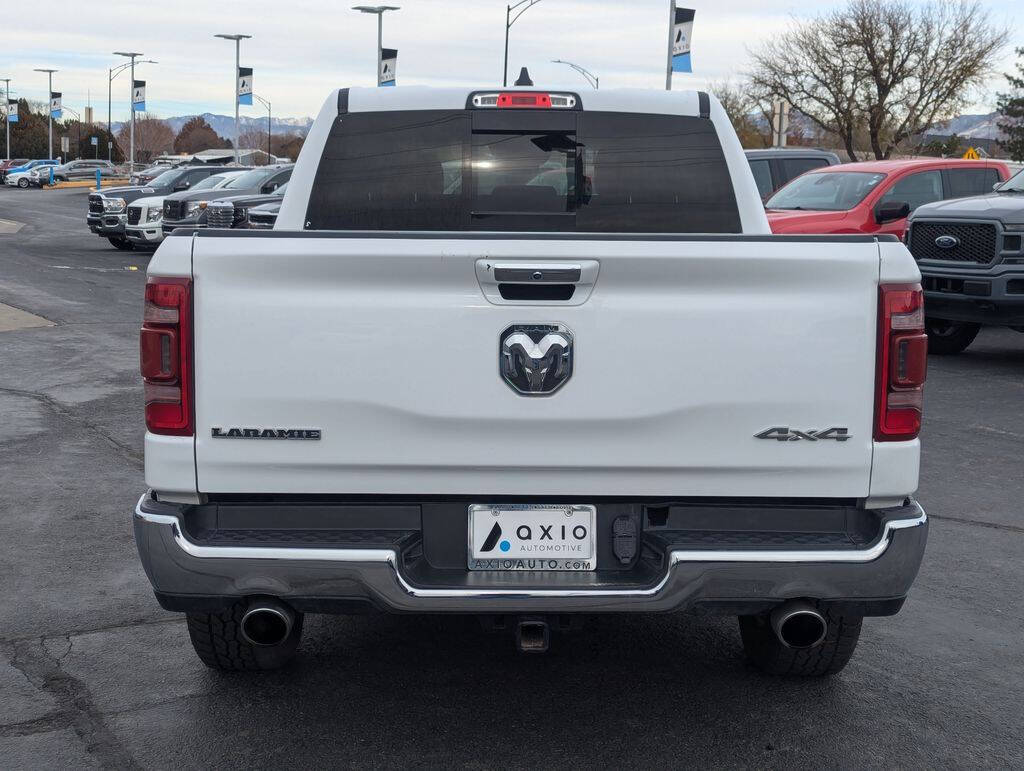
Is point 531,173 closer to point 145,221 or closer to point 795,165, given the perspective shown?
point 795,165

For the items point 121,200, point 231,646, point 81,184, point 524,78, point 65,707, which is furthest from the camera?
point 81,184

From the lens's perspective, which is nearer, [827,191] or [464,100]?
[464,100]

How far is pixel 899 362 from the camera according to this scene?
3.64 meters

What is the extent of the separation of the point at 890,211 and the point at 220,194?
568 inches

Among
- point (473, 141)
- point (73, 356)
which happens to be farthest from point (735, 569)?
point (73, 356)

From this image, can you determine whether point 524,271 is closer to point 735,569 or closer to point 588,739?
point 735,569

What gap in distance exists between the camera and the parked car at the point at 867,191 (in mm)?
15250

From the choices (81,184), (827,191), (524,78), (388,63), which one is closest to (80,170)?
(81,184)

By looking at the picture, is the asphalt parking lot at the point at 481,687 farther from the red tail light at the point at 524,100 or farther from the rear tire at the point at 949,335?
the rear tire at the point at 949,335

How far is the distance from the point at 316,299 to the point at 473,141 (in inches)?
68.9

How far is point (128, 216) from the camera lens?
2592cm

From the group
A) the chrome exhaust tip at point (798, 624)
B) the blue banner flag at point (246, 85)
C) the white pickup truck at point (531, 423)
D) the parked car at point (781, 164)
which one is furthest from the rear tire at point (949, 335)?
the blue banner flag at point (246, 85)

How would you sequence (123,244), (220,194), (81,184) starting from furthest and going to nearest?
(81,184) < (123,244) < (220,194)

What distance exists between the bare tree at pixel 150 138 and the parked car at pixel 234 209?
123130 mm
